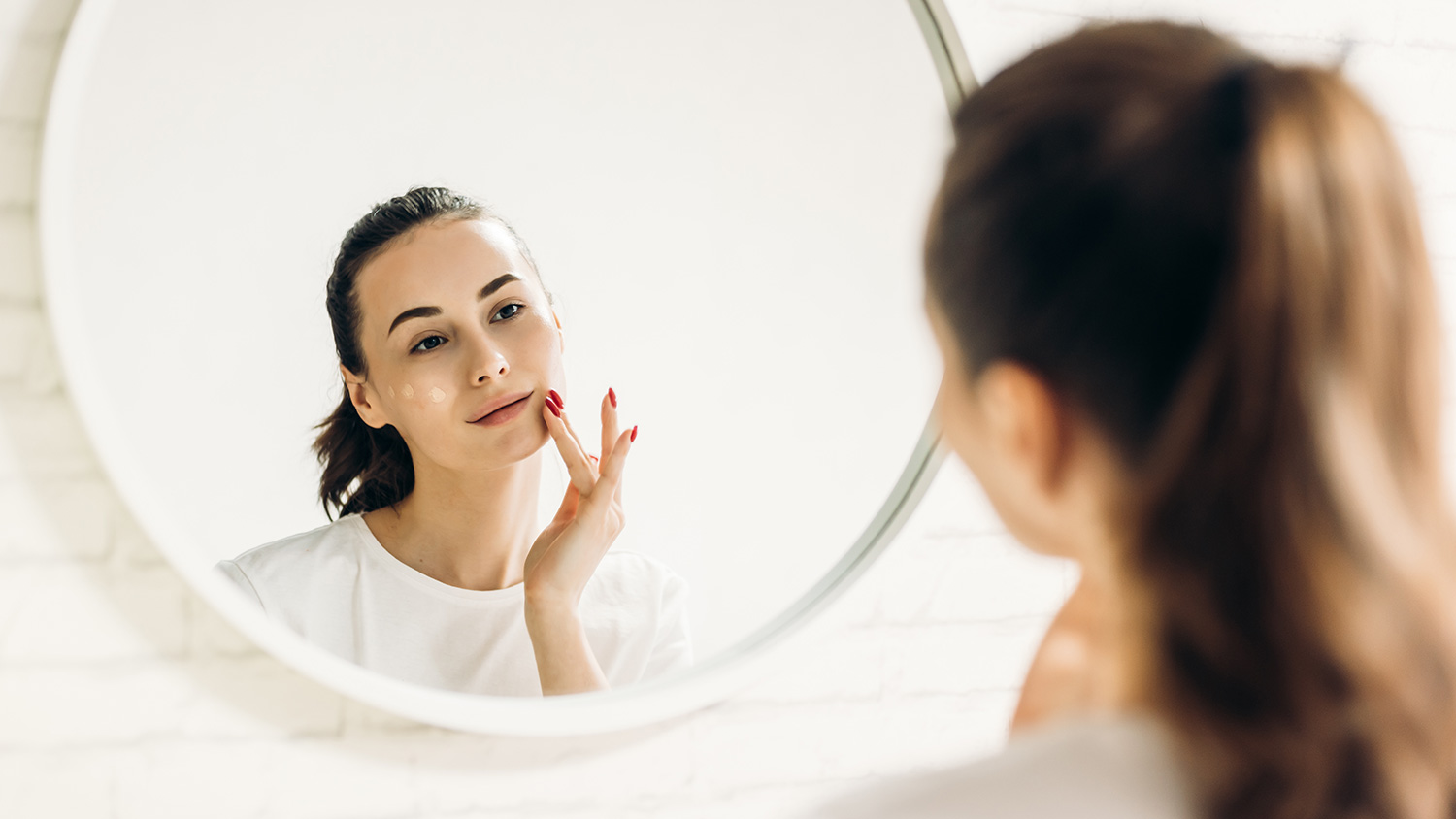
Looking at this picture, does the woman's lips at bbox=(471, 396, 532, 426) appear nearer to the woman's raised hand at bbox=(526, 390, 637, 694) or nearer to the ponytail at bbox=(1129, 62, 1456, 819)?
the woman's raised hand at bbox=(526, 390, 637, 694)

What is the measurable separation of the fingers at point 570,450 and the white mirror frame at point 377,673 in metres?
0.16

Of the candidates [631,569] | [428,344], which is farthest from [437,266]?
[631,569]

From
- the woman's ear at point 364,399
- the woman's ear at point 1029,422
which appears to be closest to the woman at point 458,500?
the woman's ear at point 364,399

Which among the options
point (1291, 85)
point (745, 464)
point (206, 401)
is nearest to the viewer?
point (1291, 85)

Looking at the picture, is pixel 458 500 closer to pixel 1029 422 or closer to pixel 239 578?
pixel 239 578

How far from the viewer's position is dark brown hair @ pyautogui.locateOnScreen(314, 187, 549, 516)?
71 cm

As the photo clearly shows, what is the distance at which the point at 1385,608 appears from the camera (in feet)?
1.18

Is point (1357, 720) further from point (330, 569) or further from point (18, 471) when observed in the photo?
point (18, 471)

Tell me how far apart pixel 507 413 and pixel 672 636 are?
220 mm

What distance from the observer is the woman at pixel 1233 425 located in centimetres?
35

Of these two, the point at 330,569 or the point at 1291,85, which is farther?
the point at 330,569

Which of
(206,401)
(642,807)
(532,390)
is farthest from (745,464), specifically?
(206,401)

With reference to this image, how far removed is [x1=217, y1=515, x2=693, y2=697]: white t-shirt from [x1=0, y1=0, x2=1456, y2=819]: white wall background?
0.05m

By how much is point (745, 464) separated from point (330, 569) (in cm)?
32
